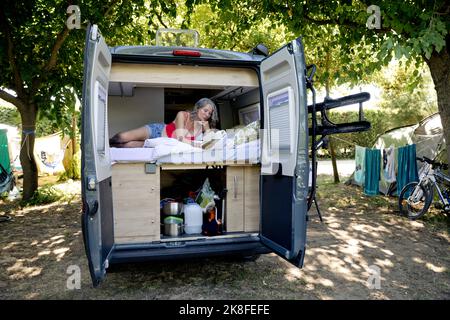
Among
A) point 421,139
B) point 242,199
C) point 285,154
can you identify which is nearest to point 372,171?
point 421,139

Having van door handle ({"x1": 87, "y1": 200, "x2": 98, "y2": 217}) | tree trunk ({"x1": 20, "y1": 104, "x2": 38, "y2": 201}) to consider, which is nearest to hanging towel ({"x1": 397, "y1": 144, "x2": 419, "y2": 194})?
van door handle ({"x1": 87, "y1": 200, "x2": 98, "y2": 217})

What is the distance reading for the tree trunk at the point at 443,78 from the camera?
17.6ft

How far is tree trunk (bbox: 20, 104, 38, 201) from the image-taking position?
25.0ft

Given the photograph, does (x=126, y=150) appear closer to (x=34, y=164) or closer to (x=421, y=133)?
(x=34, y=164)

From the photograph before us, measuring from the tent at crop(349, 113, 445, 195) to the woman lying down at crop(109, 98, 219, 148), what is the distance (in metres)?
4.86

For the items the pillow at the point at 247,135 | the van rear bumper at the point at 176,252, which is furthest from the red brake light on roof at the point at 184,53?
the van rear bumper at the point at 176,252

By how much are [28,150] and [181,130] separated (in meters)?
4.96

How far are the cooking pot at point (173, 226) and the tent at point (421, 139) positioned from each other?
17.9 ft

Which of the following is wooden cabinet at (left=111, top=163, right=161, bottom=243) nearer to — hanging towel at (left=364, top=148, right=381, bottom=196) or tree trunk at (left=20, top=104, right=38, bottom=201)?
tree trunk at (left=20, top=104, right=38, bottom=201)

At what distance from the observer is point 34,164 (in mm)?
7840

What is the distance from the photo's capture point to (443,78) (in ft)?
17.8

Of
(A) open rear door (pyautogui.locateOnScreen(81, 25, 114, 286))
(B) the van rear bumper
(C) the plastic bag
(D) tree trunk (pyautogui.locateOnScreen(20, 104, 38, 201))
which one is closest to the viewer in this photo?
(A) open rear door (pyautogui.locateOnScreen(81, 25, 114, 286))

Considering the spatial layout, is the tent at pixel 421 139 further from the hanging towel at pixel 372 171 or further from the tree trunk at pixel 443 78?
the tree trunk at pixel 443 78
